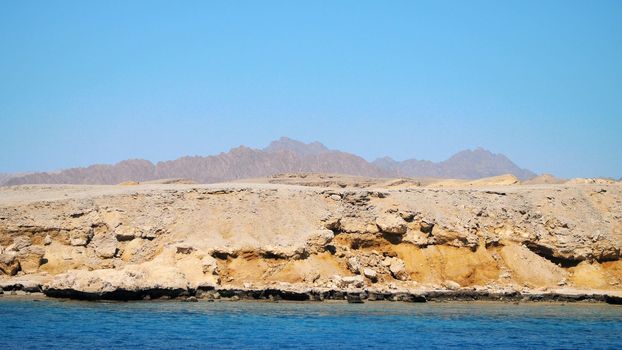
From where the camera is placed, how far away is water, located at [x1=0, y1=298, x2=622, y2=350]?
25.7 metres

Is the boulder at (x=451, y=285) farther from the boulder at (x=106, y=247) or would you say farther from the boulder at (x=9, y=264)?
the boulder at (x=9, y=264)

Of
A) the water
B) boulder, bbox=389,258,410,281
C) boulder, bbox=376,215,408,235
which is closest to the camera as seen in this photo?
the water

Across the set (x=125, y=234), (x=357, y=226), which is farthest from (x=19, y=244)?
(x=357, y=226)

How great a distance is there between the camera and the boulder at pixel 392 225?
4181 centimetres

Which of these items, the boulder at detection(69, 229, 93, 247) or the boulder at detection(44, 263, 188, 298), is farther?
the boulder at detection(69, 229, 93, 247)

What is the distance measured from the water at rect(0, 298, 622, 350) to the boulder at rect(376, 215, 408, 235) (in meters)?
5.62

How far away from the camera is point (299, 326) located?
1163 inches

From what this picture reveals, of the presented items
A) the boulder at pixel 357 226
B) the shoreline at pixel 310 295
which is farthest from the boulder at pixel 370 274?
the boulder at pixel 357 226

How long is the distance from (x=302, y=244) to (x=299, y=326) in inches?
415

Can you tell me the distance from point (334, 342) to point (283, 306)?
8.70 m

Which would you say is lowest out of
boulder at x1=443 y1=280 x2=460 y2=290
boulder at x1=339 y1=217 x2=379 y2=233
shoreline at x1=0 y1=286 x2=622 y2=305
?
shoreline at x1=0 y1=286 x2=622 y2=305

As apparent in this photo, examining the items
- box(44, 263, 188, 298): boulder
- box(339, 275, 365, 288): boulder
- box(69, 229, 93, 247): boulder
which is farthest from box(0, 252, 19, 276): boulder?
box(339, 275, 365, 288): boulder

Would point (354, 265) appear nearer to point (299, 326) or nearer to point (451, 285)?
point (451, 285)

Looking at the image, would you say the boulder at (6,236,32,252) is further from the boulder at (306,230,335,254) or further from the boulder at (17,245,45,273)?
the boulder at (306,230,335,254)
